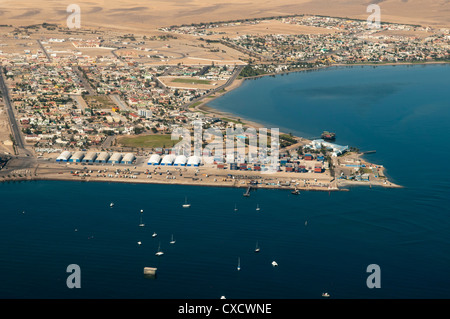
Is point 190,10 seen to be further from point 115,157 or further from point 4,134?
point 115,157

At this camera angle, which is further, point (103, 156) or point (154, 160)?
point (103, 156)

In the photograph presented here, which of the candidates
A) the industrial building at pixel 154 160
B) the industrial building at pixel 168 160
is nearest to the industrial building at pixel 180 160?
the industrial building at pixel 168 160

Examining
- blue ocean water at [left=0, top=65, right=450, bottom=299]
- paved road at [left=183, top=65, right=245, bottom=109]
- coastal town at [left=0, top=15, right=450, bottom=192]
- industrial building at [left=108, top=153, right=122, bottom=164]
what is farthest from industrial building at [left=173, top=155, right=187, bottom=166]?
paved road at [left=183, top=65, right=245, bottom=109]

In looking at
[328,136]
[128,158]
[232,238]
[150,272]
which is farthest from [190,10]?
[150,272]
